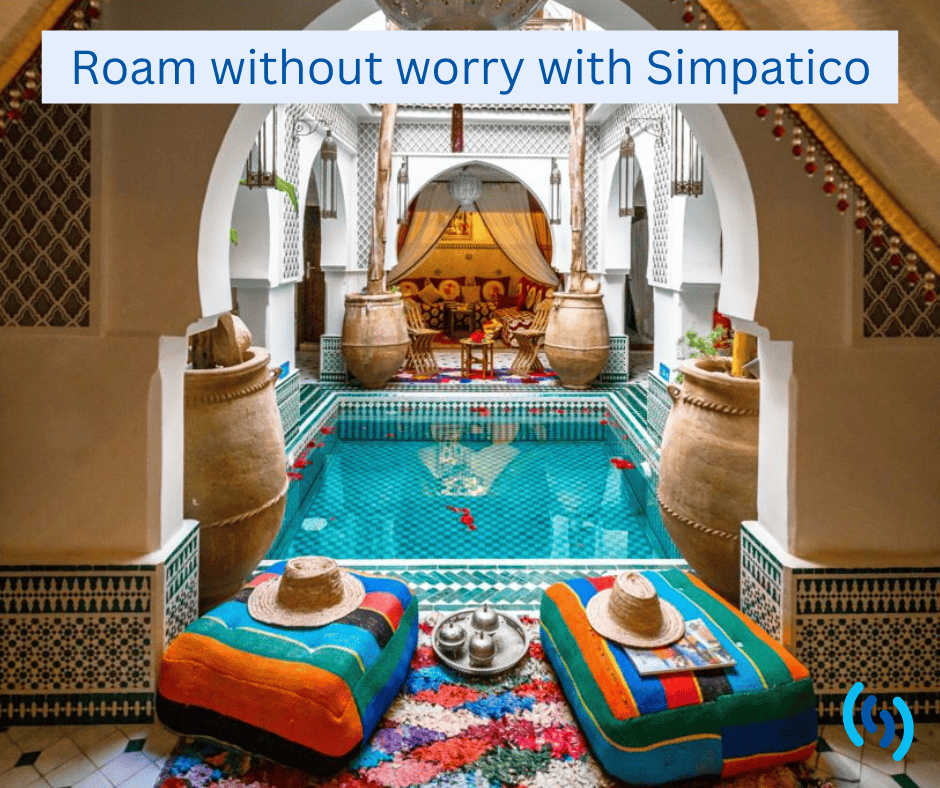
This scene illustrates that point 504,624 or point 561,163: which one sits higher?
point 561,163

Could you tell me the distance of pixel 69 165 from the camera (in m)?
2.36

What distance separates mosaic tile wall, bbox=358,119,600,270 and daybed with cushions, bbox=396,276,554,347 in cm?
411

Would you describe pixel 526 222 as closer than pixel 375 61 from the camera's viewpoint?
No

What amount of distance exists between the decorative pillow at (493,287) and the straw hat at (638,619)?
39.4 ft

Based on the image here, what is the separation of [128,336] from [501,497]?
3.36 m

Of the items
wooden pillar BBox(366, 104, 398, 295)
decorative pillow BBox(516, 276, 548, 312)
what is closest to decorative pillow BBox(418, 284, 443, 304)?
decorative pillow BBox(516, 276, 548, 312)

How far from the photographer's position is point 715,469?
9.45 ft

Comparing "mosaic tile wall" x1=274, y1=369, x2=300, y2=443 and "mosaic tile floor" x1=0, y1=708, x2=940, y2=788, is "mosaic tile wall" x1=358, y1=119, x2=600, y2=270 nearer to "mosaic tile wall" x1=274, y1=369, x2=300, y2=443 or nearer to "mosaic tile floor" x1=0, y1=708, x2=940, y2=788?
"mosaic tile wall" x1=274, y1=369, x2=300, y2=443

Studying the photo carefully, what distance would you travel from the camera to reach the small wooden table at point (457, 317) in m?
13.2

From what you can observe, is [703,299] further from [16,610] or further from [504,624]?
[16,610]

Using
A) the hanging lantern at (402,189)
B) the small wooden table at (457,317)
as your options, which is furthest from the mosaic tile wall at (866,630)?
the small wooden table at (457,317)

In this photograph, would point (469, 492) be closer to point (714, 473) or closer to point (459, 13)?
point (714, 473)

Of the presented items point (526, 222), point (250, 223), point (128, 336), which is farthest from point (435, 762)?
point (526, 222)

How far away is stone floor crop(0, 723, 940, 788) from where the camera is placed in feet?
6.97
